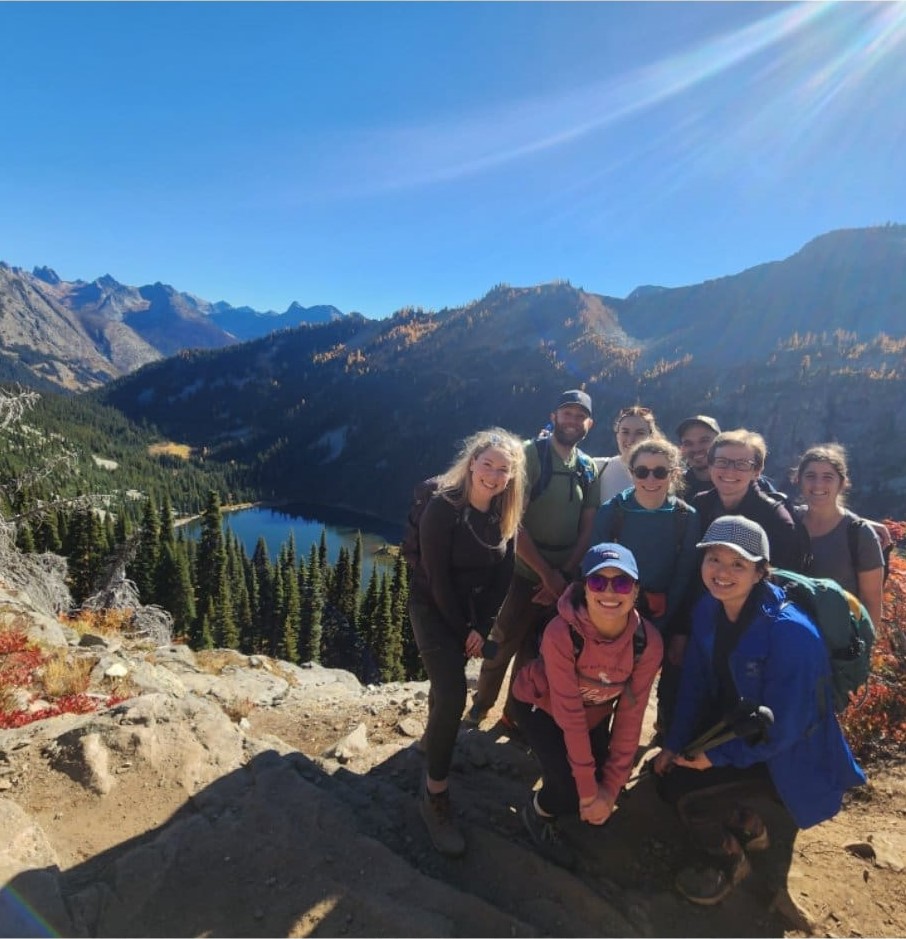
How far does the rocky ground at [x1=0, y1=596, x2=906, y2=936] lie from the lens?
117 inches

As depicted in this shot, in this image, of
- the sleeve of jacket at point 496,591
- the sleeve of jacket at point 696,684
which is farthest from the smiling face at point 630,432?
Answer: the sleeve of jacket at point 696,684

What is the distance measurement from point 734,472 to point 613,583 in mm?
1722

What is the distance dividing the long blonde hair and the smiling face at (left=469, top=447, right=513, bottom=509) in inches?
1.1

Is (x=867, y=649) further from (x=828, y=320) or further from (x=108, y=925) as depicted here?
(x=828, y=320)

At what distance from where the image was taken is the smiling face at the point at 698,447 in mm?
5215

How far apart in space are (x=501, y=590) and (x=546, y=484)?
3.75 feet

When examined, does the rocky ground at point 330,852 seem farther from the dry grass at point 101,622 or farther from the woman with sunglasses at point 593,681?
the dry grass at point 101,622

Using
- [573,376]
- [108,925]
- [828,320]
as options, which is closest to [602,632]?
[108,925]

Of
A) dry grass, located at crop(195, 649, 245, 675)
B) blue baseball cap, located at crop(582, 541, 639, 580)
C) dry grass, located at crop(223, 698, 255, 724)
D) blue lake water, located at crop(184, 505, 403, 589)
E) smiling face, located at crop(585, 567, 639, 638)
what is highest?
blue baseball cap, located at crop(582, 541, 639, 580)

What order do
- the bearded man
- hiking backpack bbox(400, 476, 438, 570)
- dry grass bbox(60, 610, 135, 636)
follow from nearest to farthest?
1. hiking backpack bbox(400, 476, 438, 570)
2. the bearded man
3. dry grass bbox(60, 610, 135, 636)

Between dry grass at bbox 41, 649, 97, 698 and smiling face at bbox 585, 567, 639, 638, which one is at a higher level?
smiling face at bbox 585, 567, 639, 638

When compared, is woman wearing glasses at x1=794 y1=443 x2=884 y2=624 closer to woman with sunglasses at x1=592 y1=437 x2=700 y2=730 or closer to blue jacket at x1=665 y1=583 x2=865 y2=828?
woman with sunglasses at x1=592 y1=437 x2=700 y2=730

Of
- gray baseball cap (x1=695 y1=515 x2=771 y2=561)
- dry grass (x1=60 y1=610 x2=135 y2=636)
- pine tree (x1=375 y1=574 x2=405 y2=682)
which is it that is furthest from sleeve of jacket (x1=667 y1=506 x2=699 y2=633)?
pine tree (x1=375 y1=574 x2=405 y2=682)

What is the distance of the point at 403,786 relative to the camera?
4.57 m
